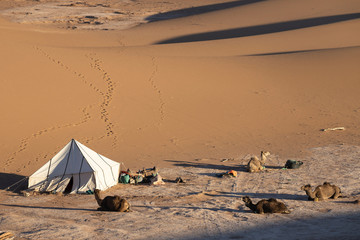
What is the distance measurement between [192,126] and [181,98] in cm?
292

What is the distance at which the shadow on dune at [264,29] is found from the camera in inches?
1581

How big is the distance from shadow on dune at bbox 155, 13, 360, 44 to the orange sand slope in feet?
17.8

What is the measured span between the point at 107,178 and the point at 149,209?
2.71m

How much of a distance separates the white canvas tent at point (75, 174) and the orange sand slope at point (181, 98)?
1.73 m

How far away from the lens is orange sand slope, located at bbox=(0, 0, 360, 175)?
1903 cm

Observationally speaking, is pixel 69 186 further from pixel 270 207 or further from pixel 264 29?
pixel 264 29

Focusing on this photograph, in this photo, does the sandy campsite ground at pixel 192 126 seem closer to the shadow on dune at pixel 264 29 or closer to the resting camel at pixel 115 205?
the resting camel at pixel 115 205

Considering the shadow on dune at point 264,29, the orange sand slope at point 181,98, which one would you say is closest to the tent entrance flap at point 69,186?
the orange sand slope at point 181,98

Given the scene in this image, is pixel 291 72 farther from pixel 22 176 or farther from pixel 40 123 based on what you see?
pixel 22 176

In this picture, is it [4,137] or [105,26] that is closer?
[4,137]

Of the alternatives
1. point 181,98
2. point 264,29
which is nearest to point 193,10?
point 264,29

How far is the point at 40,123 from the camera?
2052 cm

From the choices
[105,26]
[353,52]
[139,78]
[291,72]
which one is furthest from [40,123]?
[105,26]

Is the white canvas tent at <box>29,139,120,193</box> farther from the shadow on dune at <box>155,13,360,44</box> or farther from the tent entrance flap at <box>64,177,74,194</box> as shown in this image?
the shadow on dune at <box>155,13,360,44</box>
